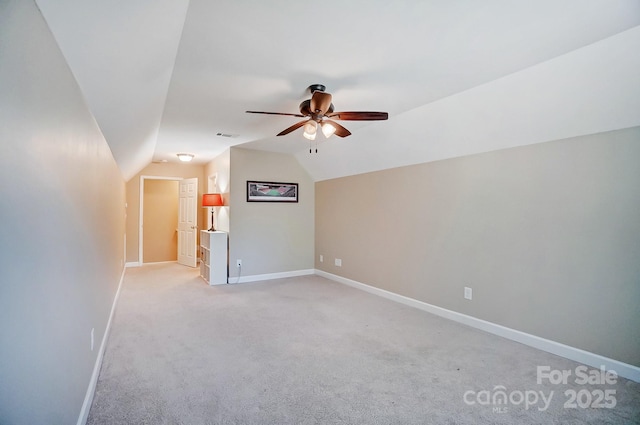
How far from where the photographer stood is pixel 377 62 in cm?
231

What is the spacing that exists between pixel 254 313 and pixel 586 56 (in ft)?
12.8

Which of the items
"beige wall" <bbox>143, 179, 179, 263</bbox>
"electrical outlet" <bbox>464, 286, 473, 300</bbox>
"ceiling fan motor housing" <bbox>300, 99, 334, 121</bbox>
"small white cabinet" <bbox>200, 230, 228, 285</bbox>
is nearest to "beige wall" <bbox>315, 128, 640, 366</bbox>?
"electrical outlet" <bbox>464, 286, 473, 300</bbox>

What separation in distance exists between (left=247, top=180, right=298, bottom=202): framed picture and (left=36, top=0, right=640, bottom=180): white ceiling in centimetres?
201

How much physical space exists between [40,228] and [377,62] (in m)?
2.26

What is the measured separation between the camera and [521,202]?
2.97 m

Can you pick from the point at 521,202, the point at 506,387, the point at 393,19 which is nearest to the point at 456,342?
the point at 506,387

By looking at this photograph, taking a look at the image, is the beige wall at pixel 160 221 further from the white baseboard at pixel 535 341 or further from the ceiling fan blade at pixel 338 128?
the ceiling fan blade at pixel 338 128

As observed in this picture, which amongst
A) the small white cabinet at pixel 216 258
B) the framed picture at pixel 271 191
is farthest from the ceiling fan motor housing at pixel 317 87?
the small white cabinet at pixel 216 258

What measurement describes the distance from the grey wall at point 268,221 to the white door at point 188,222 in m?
1.88

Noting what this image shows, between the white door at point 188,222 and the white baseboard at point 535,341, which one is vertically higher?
the white door at point 188,222

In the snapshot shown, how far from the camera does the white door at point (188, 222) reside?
673 centimetres

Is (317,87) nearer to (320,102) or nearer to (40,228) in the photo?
(320,102)

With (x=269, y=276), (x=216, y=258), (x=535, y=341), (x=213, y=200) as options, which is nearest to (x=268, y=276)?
(x=269, y=276)

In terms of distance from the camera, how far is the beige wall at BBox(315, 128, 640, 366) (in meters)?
2.38
